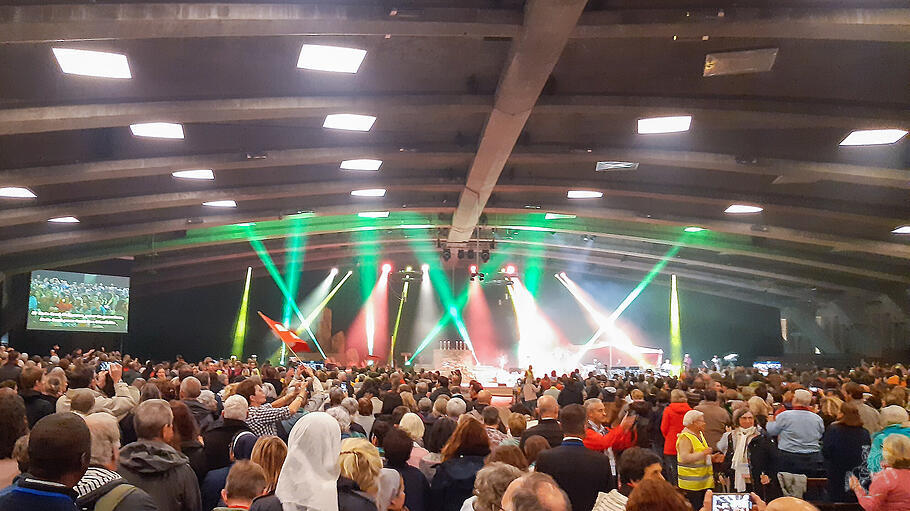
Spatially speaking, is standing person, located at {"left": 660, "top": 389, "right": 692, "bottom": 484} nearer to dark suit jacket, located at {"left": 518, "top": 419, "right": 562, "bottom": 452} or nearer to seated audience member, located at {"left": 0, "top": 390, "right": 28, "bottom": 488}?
dark suit jacket, located at {"left": 518, "top": 419, "right": 562, "bottom": 452}

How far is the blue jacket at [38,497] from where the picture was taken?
2604mm

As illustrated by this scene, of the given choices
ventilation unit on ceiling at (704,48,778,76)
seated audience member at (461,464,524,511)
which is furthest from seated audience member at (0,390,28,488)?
ventilation unit on ceiling at (704,48,778,76)

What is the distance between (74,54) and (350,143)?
5.02 meters

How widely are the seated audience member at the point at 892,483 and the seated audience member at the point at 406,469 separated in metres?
2.50

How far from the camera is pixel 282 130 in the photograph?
42.8ft

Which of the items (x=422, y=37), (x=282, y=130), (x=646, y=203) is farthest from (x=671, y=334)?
(x=422, y=37)

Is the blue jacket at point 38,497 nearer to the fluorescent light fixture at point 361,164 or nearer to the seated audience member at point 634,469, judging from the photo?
the seated audience member at point 634,469

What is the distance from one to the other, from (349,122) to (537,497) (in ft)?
34.6

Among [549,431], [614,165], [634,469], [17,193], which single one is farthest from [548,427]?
[17,193]

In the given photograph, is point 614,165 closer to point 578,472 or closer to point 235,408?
point 235,408

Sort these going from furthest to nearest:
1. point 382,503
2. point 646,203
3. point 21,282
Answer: point 21,282
point 646,203
point 382,503

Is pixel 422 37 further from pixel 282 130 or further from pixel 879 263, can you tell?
pixel 879 263

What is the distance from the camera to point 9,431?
3.71 meters

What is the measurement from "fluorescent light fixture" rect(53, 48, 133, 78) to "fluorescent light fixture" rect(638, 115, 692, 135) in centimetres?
744
